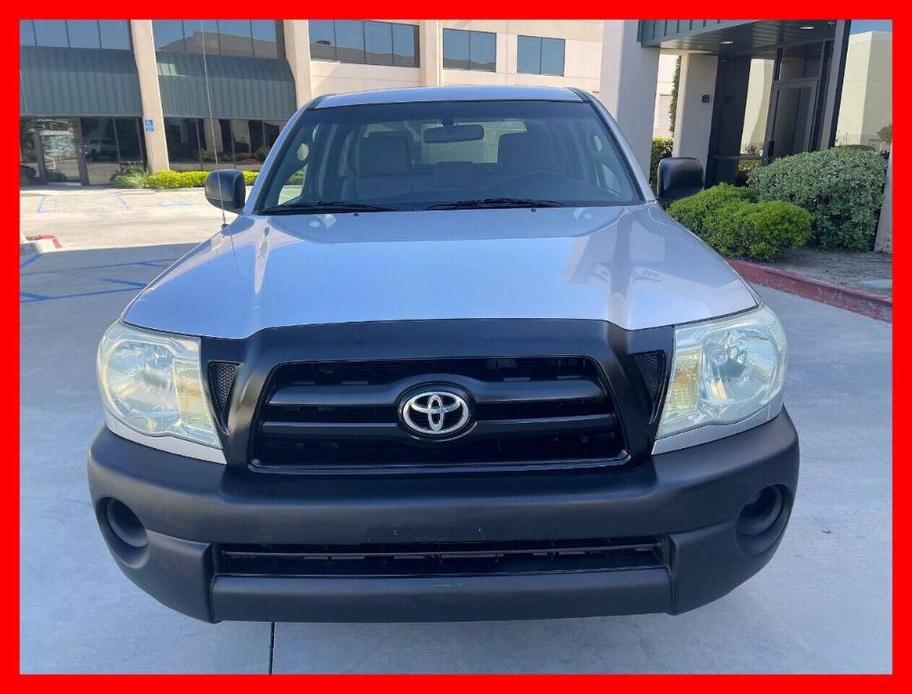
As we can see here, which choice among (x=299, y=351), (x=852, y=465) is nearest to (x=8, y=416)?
(x=299, y=351)

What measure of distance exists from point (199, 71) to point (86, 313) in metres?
26.6

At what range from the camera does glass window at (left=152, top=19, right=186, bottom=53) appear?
94.9 feet

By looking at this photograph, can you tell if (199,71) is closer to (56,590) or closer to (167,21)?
(167,21)

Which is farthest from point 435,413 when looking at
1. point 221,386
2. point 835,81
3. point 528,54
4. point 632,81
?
point 528,54

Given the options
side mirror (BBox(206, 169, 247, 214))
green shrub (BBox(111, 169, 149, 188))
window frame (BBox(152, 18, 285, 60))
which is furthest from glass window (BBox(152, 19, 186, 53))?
side mirror (BBox(206, 169, 247, 214))

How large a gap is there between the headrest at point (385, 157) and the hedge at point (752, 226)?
4651 millimetres

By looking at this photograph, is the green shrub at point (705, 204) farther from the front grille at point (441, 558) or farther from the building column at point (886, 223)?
the front grille at point (441, 558)

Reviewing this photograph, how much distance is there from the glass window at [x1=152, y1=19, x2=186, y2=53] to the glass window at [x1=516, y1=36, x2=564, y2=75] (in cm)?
1660

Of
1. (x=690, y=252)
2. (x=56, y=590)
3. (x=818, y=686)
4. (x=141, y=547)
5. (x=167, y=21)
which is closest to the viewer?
(x=141, y=547)

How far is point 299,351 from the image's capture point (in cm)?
173

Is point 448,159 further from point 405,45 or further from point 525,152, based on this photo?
point 405,45

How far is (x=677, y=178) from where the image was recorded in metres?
3.49

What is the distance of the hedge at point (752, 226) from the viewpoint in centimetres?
734

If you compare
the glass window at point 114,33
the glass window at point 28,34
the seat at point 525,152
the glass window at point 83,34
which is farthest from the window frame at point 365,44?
the seat at point 525,152
